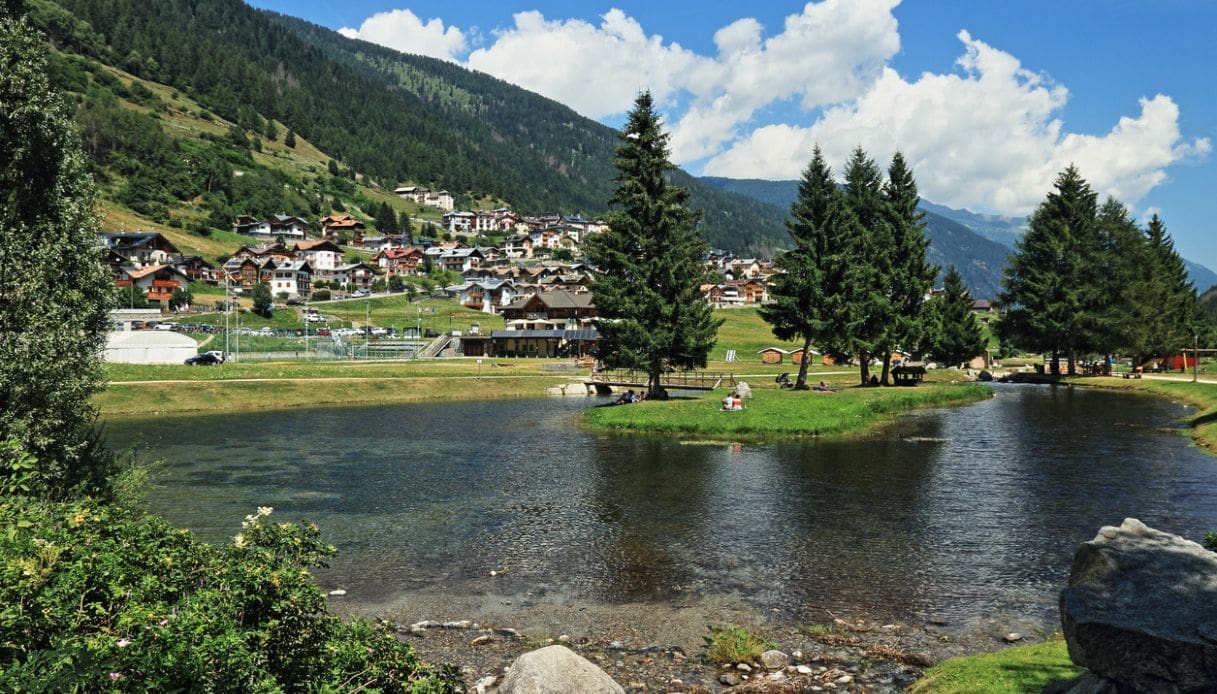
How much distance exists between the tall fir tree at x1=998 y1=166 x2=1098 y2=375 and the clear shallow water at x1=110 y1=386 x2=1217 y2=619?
39.9m

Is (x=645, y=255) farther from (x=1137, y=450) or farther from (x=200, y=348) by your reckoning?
(x=200, y=348)

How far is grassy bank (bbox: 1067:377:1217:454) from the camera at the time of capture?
39125 mm

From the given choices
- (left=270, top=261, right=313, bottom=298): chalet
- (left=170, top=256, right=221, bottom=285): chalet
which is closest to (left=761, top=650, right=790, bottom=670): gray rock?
(left=170, top=256, right=221, bottom=285): chalet

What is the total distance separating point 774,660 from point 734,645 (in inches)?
30.7

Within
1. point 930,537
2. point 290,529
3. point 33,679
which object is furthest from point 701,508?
point 33,679

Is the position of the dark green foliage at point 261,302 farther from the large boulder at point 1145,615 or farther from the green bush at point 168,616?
the large boulder at point 1145,615

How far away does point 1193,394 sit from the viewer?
2359 inches

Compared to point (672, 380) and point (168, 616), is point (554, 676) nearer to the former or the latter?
point (168, 616)

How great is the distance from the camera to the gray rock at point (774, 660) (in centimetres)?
1341

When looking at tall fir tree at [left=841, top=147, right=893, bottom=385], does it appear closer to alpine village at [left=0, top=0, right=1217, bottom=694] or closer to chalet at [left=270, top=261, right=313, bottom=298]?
alpine village at [left=0, top=0, right=1217, bottom=694]

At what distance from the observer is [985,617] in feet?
51.1

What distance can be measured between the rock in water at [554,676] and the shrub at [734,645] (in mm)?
3496

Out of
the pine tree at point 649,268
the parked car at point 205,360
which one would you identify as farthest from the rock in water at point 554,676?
the parked car at point 205,360

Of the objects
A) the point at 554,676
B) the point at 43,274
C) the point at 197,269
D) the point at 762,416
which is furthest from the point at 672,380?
the point at 197,269
